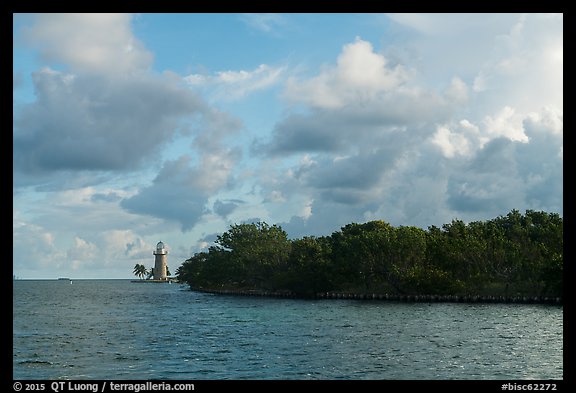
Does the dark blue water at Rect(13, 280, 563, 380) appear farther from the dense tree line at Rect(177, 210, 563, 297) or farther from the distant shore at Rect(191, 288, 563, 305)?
the dense tree line at Rect(177, 210, 563, 297)

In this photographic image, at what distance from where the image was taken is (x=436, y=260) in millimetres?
129000

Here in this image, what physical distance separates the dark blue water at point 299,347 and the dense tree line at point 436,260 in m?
29.8

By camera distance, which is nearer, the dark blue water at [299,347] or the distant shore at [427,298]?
the dark blue water at [299,347]

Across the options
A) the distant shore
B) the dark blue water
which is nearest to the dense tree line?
the distant shore

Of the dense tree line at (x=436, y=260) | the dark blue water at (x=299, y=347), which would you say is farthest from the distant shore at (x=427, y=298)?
the dark blue water at (x=299, y=347)

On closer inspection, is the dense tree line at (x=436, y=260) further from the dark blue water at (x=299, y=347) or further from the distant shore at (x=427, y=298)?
the dark blue water at (x=299, y=347)

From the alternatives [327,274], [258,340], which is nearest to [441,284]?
[327,274]

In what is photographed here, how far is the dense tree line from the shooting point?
4631 inches

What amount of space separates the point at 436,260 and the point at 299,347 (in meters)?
81.8

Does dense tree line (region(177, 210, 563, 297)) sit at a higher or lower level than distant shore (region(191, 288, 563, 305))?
higher

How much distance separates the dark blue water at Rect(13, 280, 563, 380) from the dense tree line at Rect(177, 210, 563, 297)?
29.8 metres

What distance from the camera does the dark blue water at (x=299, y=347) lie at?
134 ft
